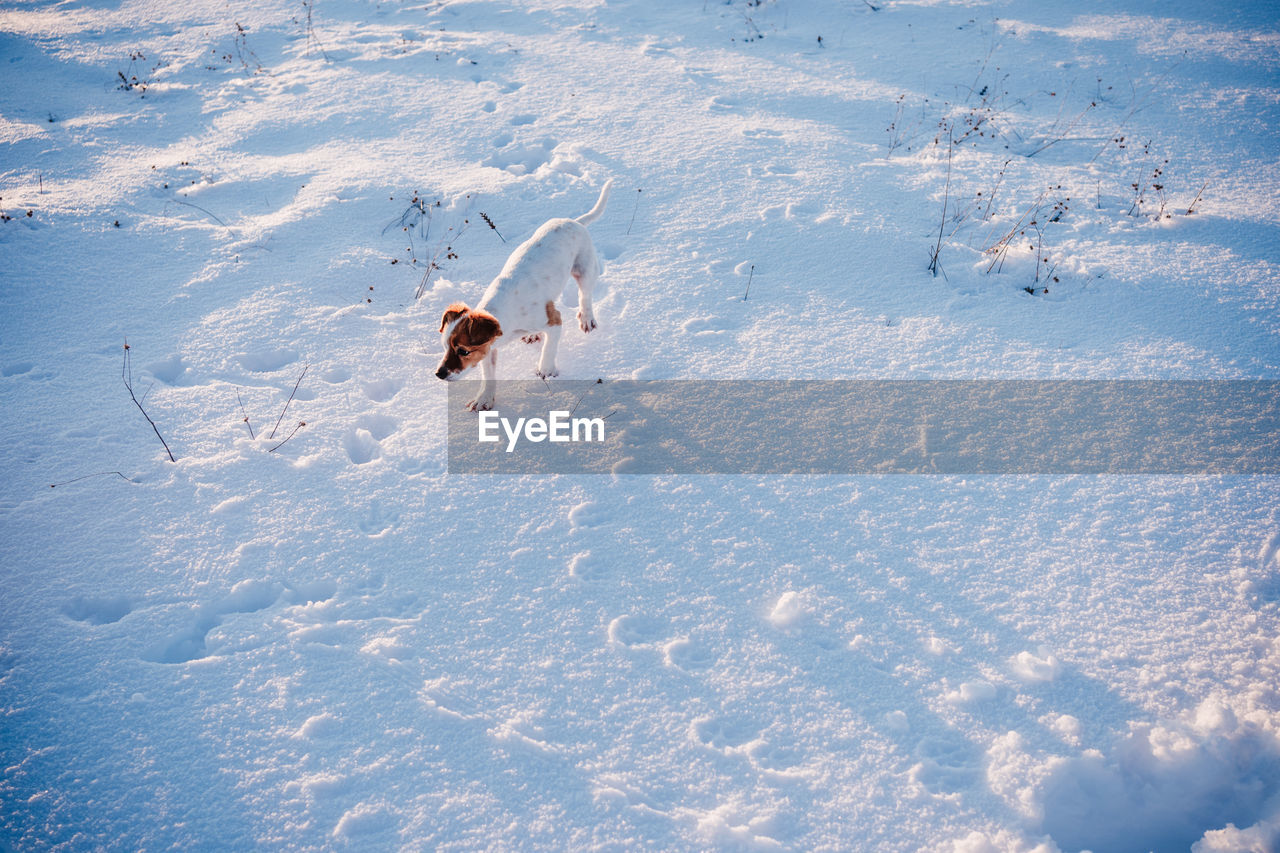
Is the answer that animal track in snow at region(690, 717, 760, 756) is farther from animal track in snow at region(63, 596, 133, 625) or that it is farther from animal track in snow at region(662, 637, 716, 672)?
animal track in snow at region(63, 596, 133, 625)

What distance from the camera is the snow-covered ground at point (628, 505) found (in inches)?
100

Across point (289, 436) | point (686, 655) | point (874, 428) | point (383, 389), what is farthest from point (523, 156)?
point (686, 655)

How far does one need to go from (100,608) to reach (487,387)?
90.3 inches

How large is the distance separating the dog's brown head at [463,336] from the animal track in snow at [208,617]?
4.69 ft

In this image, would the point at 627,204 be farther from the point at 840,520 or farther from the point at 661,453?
the point at 840,520

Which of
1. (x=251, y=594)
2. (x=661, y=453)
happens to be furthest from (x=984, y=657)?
(x=251, y=594)

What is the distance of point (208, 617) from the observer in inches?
121

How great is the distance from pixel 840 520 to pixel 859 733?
116cm

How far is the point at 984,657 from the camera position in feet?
9.52

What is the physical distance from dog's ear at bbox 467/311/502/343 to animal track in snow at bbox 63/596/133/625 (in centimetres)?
219

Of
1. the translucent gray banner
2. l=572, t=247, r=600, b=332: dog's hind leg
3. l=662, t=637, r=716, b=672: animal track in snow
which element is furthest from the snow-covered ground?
l=572, t=247, r=600, b=332: dog's hind leg

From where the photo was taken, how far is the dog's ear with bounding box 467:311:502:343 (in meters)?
3.55

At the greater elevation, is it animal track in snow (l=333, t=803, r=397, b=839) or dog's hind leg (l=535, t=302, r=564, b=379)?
dog's hind leg (l=535, t=302, r=564, b=379)

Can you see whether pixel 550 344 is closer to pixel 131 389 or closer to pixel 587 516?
pixel 587 516
